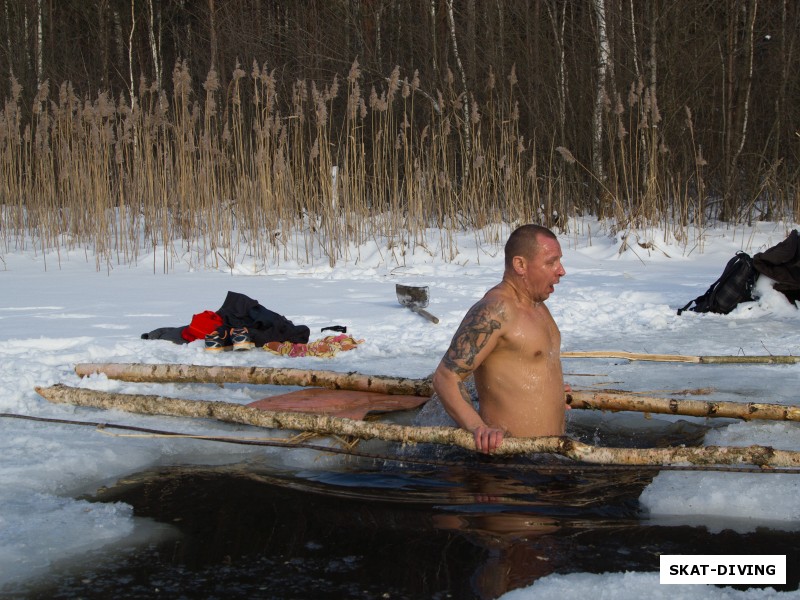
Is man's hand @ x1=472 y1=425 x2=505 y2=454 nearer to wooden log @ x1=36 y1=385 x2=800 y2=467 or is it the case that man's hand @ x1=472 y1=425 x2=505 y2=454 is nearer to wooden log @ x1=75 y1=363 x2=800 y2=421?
wooden log @ x1=36 y1=385 x2=800 y2=467

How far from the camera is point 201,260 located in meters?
10.6

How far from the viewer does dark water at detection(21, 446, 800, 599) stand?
9.43 feet

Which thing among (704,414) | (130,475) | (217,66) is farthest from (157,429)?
(217,66)

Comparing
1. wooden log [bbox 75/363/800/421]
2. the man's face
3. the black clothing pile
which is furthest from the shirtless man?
→ the black clothing pile

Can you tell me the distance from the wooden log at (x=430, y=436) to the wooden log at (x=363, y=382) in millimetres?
475

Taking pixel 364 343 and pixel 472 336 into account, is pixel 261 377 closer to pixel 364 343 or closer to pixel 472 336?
pixel 472 336

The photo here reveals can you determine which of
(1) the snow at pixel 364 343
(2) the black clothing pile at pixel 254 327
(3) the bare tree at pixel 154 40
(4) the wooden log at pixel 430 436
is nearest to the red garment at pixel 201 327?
(2) the black clothing pile at pixel 254 327

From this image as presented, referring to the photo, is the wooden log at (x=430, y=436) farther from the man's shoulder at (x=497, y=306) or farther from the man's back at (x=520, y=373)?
the man's shoulder at (x=497, y=306)

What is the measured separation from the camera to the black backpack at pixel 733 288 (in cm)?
757

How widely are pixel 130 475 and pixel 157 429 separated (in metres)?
0.63

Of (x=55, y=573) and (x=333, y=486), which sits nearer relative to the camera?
(x=55, y=573)

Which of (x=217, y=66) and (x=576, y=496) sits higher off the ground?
(x=217, y=66)

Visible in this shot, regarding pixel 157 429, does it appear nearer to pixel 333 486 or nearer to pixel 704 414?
pixel 333 486

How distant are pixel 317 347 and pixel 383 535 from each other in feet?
10.2
